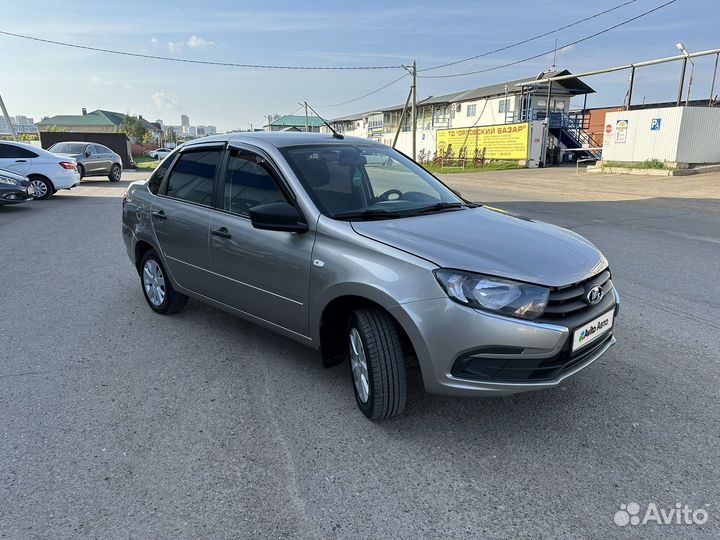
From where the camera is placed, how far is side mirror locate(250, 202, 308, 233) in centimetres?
315

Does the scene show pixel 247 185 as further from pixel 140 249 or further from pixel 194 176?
pixel 140 249

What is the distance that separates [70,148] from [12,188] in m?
9.59

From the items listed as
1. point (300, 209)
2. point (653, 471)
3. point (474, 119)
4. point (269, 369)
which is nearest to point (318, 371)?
point (269, 369)

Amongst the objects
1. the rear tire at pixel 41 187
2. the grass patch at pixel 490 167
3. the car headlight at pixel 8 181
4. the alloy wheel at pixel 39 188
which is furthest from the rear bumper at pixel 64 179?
the grass patch at pixel 490 167

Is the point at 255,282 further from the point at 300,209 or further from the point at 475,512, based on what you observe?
the point at 475,512

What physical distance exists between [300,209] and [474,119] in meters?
48.3

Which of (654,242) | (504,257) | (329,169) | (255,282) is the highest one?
(329,169)

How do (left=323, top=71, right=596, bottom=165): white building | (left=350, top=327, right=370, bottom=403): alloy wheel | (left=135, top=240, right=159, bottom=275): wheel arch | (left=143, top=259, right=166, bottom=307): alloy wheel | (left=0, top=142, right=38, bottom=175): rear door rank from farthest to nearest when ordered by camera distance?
(left=323, top=71, right=596, bottom=165): white building, (left=0, top=142, right=38, bottom=175): rear door, (left=135, top=240, right=159, bottom=275): wheel arch, (left=143, top=259, right=166, bottom=307): alloy wheel, (left=350, top=327, right=370, bottom=403): alloy wheel

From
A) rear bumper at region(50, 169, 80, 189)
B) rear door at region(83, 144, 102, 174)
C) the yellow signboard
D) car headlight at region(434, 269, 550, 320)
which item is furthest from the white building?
car headlight at region(434, 269, 550, 320)

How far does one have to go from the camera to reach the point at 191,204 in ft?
14.1

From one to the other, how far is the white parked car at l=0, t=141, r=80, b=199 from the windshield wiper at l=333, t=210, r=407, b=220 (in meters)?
15.0

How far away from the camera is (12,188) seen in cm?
1245

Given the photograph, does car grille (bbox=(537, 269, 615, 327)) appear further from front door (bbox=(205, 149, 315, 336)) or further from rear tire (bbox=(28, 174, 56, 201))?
rear tire (bbox=(28, 174, 56, 201))

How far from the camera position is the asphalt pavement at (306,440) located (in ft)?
7.64
